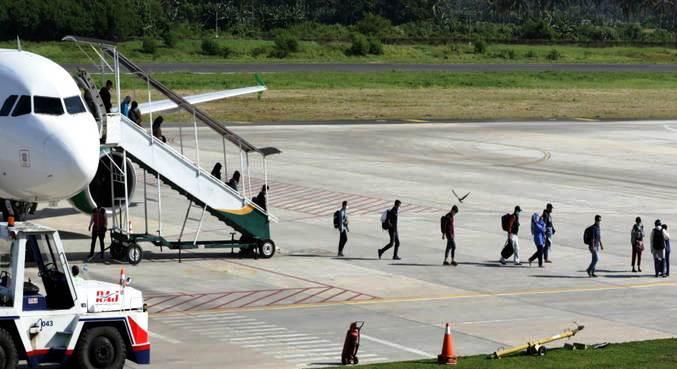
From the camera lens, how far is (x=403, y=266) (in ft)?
132

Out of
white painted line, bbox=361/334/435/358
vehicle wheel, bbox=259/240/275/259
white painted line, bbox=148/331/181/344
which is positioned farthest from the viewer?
vehicle wheel, bbox=259/240/275/259

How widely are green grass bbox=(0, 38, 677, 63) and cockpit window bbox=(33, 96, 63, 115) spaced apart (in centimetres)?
9245

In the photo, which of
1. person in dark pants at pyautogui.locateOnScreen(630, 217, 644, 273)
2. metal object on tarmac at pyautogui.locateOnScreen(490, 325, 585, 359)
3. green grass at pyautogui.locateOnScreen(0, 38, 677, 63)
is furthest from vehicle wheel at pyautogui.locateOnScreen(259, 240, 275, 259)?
green grass at pyautogui.locateOnScreen(0, 38, 677, 63)

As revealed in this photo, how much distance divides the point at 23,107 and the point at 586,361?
14934mm

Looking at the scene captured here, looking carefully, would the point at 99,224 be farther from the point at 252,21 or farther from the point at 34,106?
the point at 252,21

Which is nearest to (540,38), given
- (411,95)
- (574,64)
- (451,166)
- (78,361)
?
(574,64)

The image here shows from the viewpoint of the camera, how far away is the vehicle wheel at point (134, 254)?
3938 cm

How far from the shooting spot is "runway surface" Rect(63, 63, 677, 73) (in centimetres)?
12269

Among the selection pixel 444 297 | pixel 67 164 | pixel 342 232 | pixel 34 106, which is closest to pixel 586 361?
pixel 444 297

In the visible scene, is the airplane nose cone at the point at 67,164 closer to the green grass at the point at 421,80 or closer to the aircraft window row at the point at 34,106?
the aircraft window row at the point at 34,106

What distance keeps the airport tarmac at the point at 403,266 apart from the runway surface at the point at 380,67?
165 ft

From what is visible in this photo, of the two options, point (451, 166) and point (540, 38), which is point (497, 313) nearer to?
point (451, 166)

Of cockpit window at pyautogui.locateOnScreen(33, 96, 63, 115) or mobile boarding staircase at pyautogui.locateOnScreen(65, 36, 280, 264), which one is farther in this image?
mobile boarding staircase at pyautogui.locateOnScreen(65, 36, 280, 264)

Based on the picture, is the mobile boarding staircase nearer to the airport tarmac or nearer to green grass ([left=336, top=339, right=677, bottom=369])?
the airport tarmac
